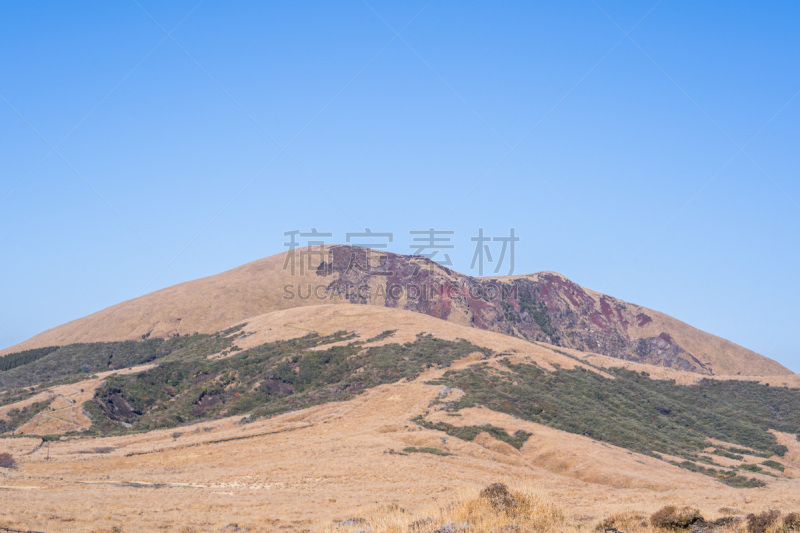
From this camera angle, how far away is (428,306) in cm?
10050

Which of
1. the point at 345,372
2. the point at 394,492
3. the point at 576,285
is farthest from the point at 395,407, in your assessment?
the point at 576,285

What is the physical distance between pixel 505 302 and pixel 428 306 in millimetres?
16374

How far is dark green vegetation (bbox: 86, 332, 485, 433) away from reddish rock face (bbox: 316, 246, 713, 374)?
3707 cm

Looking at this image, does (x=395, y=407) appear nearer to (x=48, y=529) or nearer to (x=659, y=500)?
(x=659, y=500)

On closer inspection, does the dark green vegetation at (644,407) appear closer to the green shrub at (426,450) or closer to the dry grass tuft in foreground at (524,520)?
the green shrub at (426,450)

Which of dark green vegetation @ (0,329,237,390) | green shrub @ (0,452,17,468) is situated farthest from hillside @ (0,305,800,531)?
green shrub @ (0,452,17,468)

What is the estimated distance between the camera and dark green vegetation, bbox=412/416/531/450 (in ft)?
129

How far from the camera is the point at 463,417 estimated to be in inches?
1727

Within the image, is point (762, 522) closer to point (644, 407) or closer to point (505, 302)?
point (644, 407)

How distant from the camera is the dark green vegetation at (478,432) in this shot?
39469 mm

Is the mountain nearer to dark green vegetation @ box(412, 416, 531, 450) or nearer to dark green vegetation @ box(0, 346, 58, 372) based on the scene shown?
dark green vegetation @ box(0, 346, 58, 372)

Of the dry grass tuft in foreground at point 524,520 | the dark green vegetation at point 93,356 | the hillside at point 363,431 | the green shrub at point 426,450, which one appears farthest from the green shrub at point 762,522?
the dark green vegetation at point 93,356

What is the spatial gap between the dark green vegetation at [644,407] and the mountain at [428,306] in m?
36.8

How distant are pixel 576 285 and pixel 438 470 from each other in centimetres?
9433
